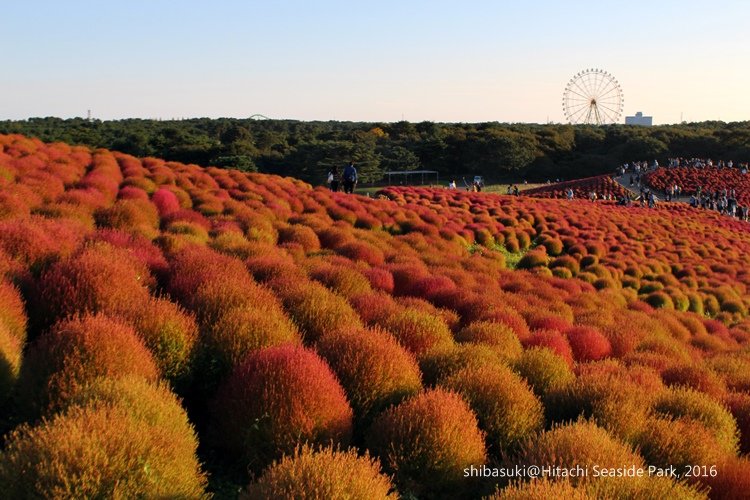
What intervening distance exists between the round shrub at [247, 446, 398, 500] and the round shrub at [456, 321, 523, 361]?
143 inches

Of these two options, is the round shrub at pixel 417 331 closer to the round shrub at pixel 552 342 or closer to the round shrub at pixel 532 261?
the round shrub at pixel 552 342

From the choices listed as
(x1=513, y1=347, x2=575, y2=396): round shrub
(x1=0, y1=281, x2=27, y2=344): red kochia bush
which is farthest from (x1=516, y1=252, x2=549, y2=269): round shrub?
(x1=0, y1=281, x2=27, y2=344): red kochia bush

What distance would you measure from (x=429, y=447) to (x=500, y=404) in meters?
1.07

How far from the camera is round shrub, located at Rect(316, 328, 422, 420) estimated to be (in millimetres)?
5176

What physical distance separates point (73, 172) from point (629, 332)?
40.3ft

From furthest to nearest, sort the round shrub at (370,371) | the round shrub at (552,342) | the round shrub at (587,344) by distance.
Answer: the round shrub at (587,344), the round shrub at (552,342), the round shrub at (370,371)

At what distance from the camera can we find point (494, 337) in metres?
7.40

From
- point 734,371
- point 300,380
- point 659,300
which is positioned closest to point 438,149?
point 659,300

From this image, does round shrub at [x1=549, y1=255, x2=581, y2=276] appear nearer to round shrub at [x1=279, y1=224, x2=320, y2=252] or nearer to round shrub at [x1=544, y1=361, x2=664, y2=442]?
round shrub at [x1=279, y1=224, x2=320, y2=252]

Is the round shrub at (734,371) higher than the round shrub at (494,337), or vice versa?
the round shrub at (494,337)

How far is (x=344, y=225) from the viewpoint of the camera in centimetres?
1557

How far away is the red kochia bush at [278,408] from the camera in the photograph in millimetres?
4383

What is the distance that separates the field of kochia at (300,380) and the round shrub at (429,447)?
0.01 m

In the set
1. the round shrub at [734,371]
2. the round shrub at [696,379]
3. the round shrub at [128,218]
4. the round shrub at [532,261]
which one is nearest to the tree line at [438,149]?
the round shrub at [532,261]
